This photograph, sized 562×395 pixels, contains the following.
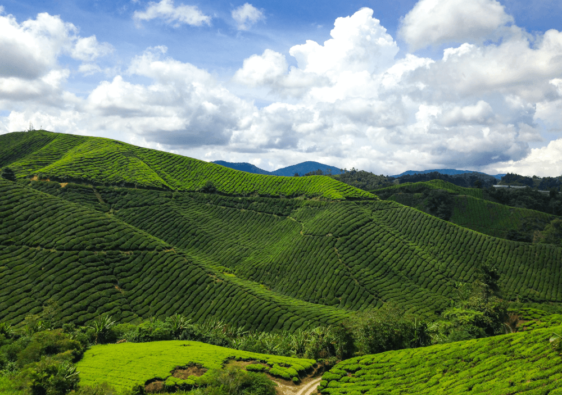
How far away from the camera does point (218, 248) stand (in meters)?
79.1

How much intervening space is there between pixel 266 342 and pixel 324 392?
11.9 metres

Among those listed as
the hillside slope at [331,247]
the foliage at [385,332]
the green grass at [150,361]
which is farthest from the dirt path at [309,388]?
the hillside slope at [331,247]

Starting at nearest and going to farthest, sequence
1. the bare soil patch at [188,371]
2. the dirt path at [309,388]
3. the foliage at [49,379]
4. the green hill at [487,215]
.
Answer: the foliage at [49,379]
the bare soil patch at [188,371]
the dirt path at [309,388]
the green hill at [487,215]

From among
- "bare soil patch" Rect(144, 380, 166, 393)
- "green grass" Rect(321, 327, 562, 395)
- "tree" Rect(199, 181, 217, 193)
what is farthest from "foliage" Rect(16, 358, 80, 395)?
"tree" Rect(199, 181, 217, 193)

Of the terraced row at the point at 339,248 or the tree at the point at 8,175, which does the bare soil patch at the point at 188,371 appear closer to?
the terraced row at the point at 339,248

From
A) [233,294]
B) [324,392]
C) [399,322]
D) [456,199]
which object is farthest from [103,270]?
[456,199]

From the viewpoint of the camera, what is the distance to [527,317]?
52.3 m

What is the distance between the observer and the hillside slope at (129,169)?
98.2m

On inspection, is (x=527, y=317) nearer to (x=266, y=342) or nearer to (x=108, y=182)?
(x=266, y=342)

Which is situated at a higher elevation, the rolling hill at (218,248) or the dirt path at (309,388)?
the rolling hill at (218,248)

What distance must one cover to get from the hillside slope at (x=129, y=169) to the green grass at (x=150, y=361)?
242 ft

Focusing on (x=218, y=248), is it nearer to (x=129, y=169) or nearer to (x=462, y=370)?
(x=129, y=169)

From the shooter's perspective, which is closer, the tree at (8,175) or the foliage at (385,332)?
the foliage at (385,332)

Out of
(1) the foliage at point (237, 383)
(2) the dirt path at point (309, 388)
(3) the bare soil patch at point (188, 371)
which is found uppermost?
(1) the foliage at point (237, 383)
